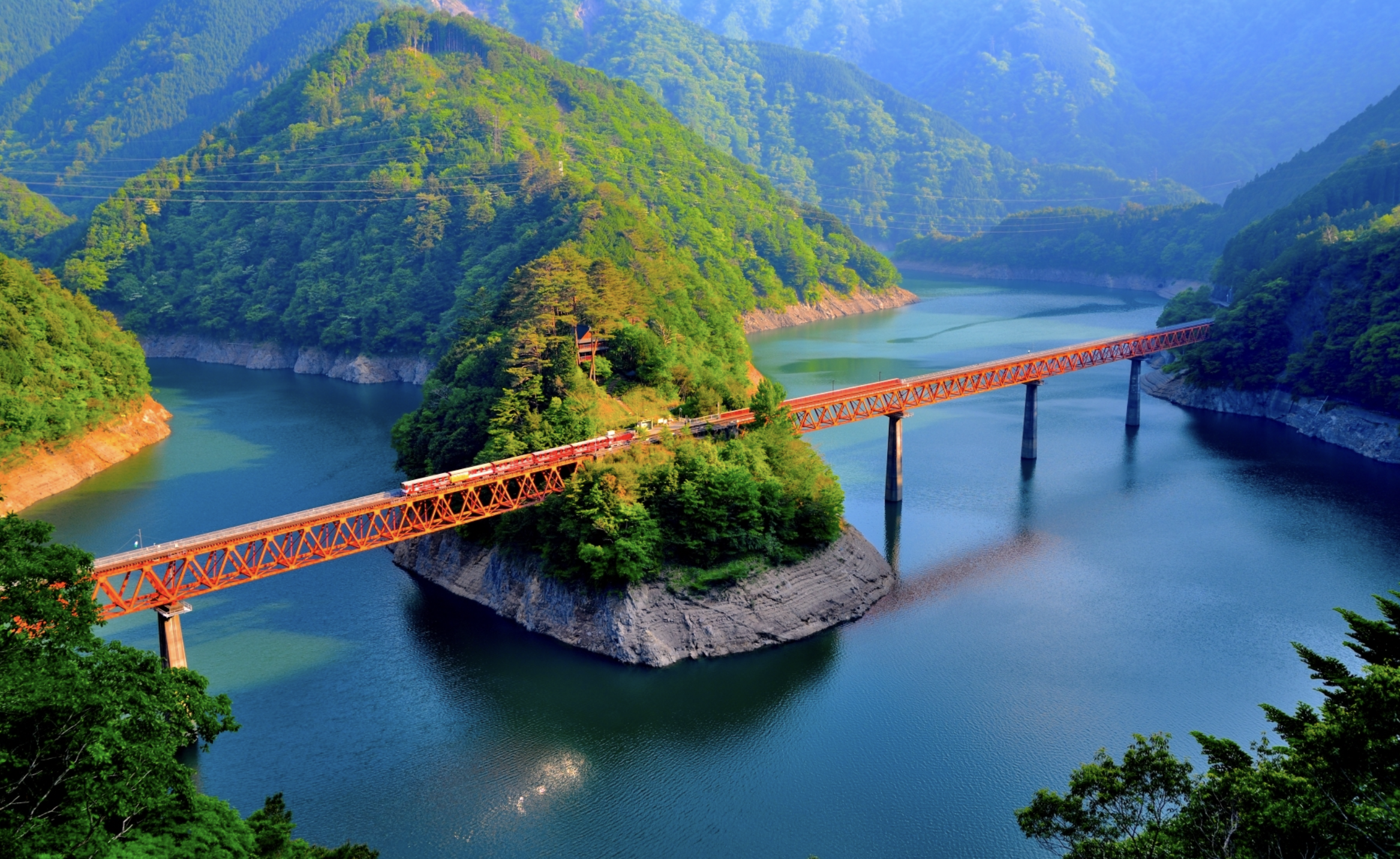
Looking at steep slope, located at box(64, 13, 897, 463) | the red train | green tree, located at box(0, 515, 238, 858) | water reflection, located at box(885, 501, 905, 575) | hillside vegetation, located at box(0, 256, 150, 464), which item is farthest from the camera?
steep slope, located at box(64, 13, 897, 463)

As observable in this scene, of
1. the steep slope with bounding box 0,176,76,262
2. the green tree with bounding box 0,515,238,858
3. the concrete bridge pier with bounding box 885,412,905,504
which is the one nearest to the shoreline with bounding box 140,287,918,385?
the steep slope with bounding box 0,176,76,262

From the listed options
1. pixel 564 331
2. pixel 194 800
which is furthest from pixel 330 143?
pixel 194 800

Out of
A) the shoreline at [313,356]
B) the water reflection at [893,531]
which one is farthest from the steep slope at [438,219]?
the water reflection at [893,531]

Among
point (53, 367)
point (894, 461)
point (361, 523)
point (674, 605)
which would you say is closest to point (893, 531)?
point (894, 461)

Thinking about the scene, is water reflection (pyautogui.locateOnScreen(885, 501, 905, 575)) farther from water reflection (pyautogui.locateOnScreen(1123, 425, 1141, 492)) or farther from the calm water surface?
water reflection (pyautogui.locateOnScreen(1123, 425, 1141, 492))

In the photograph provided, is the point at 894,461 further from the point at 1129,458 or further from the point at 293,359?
the point at 293,359

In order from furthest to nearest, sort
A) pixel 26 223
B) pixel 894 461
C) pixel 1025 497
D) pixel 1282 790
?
1. pixel 26 223
2. pixel 1025 497
3. pixel 894 461
4. pixel 1282 790
